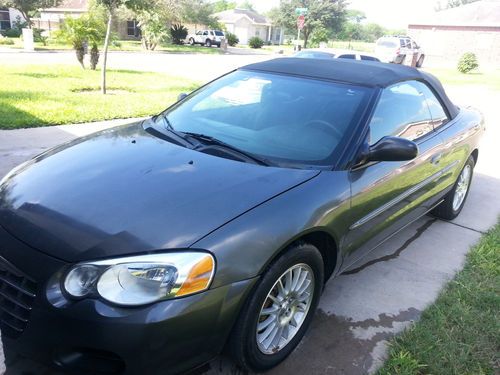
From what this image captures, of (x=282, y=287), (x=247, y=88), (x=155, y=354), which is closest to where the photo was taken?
(x=155, y=354)

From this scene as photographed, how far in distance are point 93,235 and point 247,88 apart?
1967 millimetres

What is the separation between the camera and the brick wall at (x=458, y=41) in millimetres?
39125

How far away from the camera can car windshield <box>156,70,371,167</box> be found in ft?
9.32

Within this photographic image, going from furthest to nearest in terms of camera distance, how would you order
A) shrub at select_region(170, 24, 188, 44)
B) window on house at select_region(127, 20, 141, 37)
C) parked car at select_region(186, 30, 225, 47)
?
window on house at select_region(127, 20, 141, 37) → parked car at select_region(186, 30, 225, 47) → shrub at select_region(170, 24, 188, 44)

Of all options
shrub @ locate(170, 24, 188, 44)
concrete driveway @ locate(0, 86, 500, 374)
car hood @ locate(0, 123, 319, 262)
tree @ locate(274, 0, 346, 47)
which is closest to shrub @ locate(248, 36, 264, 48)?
shrub @ locate(170, 24, 188, 44)

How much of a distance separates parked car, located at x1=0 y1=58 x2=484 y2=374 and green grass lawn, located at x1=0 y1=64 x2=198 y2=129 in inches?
179

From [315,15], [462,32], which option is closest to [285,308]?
[462,32]

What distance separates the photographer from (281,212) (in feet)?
7.38

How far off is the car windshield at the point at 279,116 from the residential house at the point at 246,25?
201ft

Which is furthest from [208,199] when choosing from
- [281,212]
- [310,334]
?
[310,334]

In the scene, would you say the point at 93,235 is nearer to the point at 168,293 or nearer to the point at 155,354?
the point at 168,293

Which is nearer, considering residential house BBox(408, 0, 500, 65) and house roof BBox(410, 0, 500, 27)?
residential house BBox(408, 0, 500, 65)

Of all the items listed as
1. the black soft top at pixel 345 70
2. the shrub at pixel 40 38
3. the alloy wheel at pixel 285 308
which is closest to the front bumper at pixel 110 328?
the alloy wheel at pixel 285 308

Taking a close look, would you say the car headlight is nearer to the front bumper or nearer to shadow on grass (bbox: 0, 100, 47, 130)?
the front bumper
